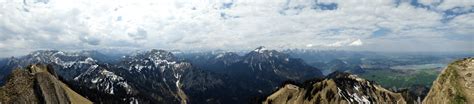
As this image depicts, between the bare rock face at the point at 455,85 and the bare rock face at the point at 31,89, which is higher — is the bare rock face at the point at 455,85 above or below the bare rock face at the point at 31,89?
above

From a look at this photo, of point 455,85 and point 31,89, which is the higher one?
point 455,85

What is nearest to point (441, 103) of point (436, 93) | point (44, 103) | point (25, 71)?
point (436, 93)

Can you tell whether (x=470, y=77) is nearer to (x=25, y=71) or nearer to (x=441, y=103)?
(x=441, y=103)

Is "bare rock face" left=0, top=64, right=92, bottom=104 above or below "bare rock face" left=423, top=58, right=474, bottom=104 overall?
below

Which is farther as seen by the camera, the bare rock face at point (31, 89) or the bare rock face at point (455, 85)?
the bare rock face at point (31, 89)

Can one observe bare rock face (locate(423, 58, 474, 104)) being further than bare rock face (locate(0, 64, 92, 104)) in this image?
No
